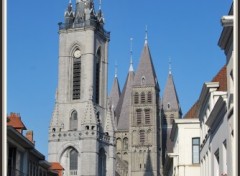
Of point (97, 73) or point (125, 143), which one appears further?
point (125, 143)

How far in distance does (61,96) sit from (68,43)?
29.2 ft

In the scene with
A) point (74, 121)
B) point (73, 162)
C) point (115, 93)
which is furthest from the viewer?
point (115, 93)

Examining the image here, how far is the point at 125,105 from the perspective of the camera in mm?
140750

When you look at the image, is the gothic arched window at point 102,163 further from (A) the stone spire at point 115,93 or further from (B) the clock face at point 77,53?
(A) the stone spire at point 115,93

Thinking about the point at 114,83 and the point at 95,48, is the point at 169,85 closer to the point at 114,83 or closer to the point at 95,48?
the point at 114,83

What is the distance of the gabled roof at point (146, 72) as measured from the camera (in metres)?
127

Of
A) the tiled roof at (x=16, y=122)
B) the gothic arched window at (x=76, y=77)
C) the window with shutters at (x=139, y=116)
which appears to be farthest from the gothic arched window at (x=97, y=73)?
the tiled roof at (x=16, y=122)

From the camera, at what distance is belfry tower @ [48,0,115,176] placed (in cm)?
9412

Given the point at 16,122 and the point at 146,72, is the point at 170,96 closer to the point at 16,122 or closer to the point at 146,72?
the point at 146,72

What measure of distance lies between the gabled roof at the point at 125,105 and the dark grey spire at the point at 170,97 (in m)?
8.29

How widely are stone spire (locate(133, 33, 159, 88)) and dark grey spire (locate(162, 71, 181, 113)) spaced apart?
42.8 feet

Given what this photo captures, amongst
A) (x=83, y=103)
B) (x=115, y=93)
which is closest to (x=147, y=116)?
(x=115, y=93)

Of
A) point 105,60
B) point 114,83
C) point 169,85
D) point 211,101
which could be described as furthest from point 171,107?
point 211,101

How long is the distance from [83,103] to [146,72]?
33069mm
